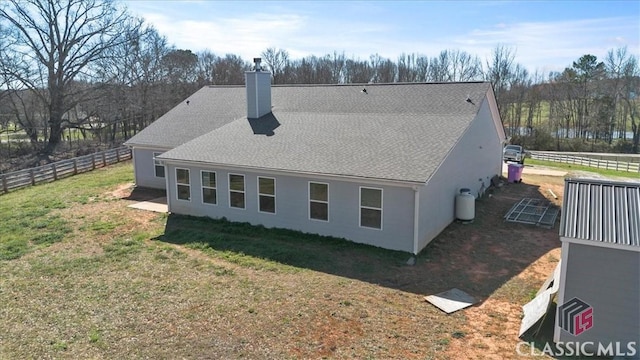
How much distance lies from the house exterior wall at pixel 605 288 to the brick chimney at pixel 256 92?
13.6m

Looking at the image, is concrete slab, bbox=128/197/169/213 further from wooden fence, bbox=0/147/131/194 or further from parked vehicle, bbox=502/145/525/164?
parked vehicle, bbox=502/145/525/164

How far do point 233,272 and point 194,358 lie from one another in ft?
12.0

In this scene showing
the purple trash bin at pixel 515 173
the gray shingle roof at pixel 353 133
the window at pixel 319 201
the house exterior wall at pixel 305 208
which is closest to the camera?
the house exterior wall at pixel 305 208

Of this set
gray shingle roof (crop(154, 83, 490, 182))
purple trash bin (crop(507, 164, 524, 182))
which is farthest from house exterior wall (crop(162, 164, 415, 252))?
purple trash bin (crop(507, 164, 524, 182))

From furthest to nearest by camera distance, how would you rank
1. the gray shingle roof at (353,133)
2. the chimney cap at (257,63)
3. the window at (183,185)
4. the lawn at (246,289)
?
the chimney cap at (257,63) < the window at (183,185) < the gray shingle roof at (353,133) < the lawn at (246,289)

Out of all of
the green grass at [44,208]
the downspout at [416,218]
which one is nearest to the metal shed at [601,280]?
the downspout at [416,218]

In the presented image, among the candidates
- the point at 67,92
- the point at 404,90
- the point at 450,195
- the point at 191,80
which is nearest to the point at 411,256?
the point at 450,195

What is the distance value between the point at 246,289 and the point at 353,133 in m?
7.13

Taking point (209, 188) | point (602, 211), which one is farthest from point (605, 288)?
point (209, 188)

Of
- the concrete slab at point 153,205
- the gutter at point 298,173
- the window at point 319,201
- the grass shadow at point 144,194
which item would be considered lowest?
the concrete slab at point 153,205

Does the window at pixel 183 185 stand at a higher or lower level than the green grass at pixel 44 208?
higher

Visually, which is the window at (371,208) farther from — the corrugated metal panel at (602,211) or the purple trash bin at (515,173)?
the purple trash bin at (515,173)

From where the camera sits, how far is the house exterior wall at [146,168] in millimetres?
19469

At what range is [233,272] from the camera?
35.3ft
